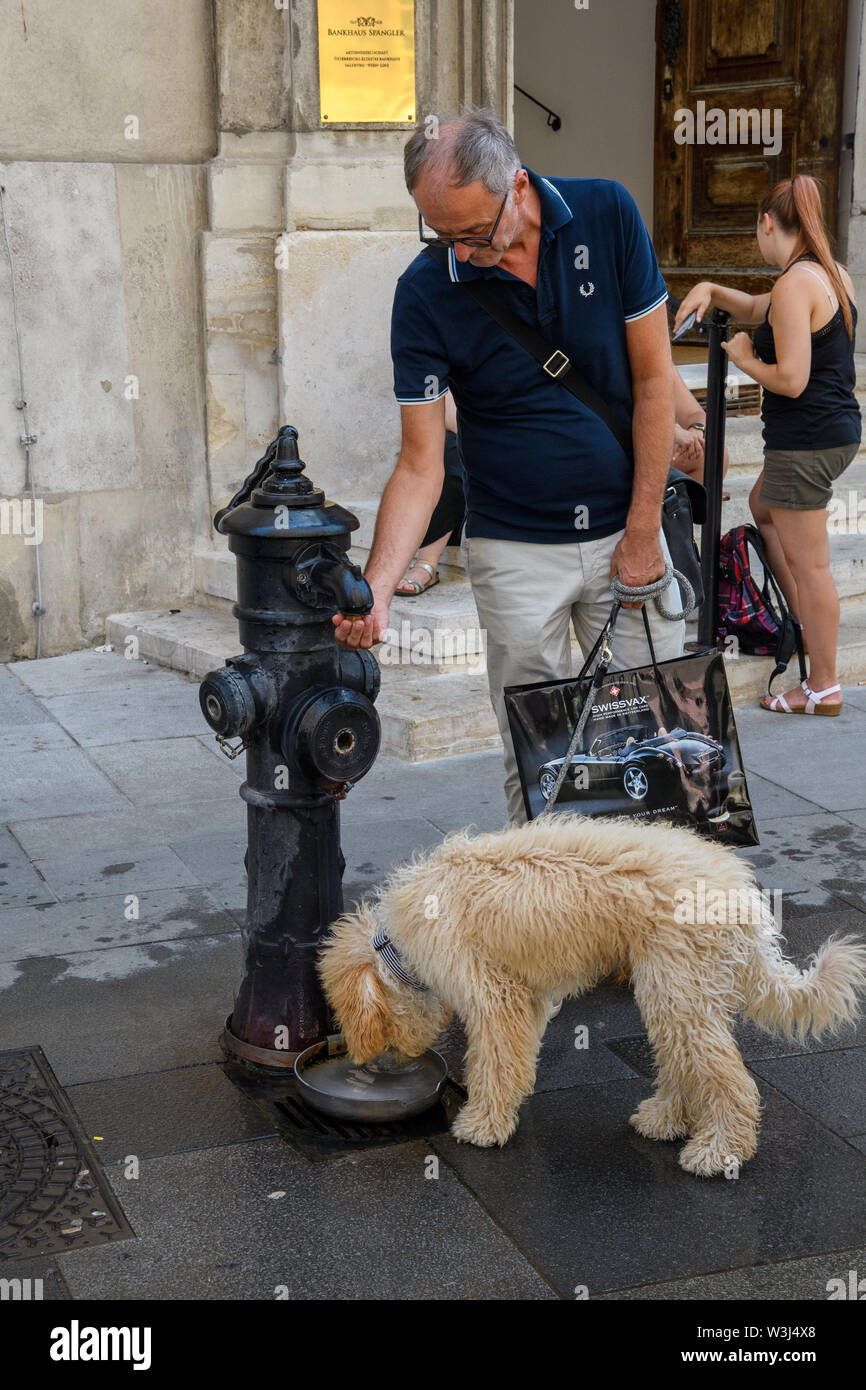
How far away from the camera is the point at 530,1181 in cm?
299

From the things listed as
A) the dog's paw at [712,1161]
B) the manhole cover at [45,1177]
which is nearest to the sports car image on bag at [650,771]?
the dog's paw at [712,1161]

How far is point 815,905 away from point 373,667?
66.0 inches

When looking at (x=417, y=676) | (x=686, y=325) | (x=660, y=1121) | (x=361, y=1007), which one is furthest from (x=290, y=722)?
(x=417, y=676)

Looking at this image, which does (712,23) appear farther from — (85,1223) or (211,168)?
(85,1223)

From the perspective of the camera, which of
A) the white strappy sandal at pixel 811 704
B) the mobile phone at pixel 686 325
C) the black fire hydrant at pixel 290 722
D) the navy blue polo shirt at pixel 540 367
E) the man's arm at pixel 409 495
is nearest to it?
the black fire hydrant at pixel 290 722

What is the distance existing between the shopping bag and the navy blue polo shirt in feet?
1.05

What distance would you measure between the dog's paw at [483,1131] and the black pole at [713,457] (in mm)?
3067

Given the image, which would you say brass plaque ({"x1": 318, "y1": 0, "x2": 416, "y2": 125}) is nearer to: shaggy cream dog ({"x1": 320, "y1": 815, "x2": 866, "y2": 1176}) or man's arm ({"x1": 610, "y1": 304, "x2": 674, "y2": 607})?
man's arm ({"x1": 610, "y1": 304, "x2": 674, "y2": 607})

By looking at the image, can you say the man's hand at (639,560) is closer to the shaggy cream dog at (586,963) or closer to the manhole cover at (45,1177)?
the shaggy cream dog at (586,963)

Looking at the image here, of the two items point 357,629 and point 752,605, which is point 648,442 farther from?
point 752,605

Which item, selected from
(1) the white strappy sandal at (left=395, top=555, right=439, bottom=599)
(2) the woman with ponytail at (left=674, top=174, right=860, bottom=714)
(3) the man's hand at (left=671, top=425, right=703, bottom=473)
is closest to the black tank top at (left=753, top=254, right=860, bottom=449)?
(2) the woman with ponytail at (left=674, top=174, right=860, bottom=714)

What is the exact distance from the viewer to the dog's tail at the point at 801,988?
115 inches

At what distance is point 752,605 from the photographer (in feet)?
20.4

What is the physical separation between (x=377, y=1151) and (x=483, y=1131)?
0.23 m
